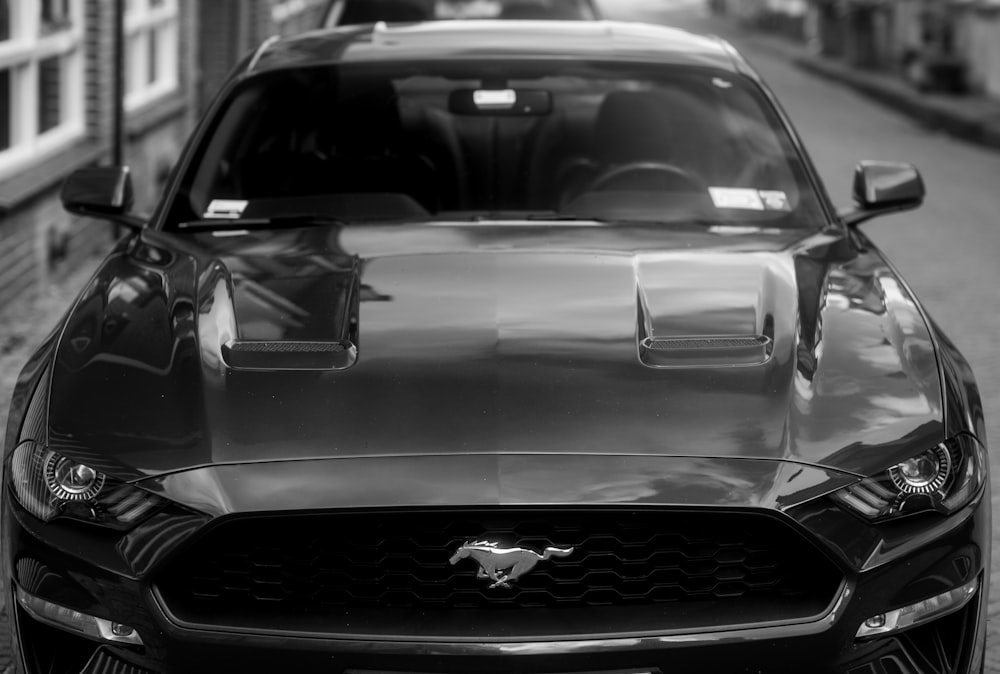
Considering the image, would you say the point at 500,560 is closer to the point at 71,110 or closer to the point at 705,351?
the point at 705,351

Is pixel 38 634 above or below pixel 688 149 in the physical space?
below

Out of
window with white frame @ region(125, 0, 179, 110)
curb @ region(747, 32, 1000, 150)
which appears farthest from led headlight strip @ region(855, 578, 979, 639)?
curb @ region(747, 32, 1000, 150)

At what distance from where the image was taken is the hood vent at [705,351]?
10.2ft

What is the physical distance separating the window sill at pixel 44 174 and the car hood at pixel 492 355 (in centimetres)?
461

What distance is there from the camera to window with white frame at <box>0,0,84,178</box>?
9.35 metres

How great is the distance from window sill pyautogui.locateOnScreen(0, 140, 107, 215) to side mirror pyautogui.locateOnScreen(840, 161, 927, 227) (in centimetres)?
443

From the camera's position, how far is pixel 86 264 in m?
10.2

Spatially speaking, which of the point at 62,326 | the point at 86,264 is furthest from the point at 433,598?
the point at 86,264

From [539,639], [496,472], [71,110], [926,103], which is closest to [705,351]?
[496,472]

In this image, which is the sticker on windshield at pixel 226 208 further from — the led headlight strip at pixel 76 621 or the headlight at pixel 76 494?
the led headlight strip at pixel 76 621

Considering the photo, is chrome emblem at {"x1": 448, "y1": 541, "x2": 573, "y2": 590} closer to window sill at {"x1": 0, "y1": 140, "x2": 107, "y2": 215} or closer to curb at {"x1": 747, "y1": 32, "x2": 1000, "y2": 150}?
window sill at {"x1": 0, "y1": 140, "x2": 107, "y2": 215}

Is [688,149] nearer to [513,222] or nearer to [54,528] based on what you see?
[513,222]

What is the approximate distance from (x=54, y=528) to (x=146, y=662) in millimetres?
276

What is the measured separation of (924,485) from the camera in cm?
289
